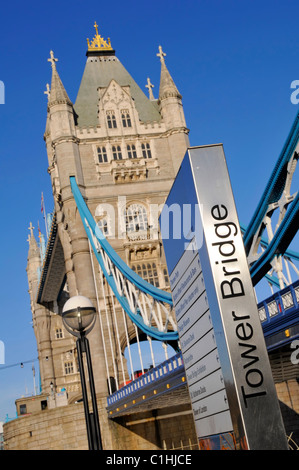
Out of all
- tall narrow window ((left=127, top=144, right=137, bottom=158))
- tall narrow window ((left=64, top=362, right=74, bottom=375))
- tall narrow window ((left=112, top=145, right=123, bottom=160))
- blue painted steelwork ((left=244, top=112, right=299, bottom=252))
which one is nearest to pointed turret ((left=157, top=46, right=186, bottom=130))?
tall narrow window ((left=127, top=144, right=137, bottom=158))

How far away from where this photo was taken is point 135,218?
142ft

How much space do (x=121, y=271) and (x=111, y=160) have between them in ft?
38.6

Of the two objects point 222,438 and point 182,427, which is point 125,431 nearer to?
point 182,427

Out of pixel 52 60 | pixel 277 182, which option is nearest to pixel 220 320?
pixel 277 182

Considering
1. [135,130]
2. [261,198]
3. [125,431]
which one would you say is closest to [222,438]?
[261,198]

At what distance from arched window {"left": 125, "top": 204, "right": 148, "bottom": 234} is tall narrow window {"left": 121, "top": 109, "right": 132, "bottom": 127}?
21.0 ft

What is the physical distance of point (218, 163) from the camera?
880cm

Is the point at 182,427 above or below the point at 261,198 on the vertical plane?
below

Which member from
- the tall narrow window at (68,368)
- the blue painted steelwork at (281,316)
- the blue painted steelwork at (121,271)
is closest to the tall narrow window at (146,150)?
the blue painted steelwork at (121,271)

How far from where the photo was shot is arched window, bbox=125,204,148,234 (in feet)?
142

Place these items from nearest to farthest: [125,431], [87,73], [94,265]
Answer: [125,431]
[94,265]
[87,73]

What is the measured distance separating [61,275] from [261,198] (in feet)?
141

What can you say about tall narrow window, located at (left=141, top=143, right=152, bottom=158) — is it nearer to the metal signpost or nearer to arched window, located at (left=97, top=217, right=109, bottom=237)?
arched window, located at (left=97, top=217, right=109, bottom=237)

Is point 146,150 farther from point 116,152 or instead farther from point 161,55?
point 161,55
